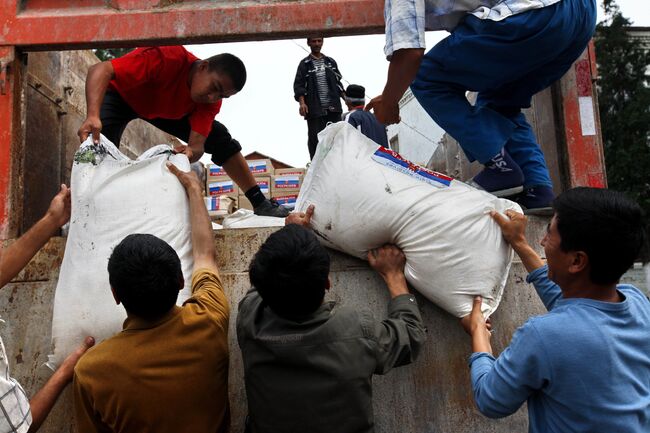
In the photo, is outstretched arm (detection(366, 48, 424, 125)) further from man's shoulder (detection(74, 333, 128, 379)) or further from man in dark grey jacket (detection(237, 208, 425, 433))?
man's shoulder (detection(74, 333, 128, 379))

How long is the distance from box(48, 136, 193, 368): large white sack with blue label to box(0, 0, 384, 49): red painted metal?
70 centimetres

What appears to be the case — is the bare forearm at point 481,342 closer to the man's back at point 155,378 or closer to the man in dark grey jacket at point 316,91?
the man's back at point 155,378

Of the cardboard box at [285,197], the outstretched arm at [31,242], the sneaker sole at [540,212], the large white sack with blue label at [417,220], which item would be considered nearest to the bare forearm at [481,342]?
the large white sack with blue label at [417,220]

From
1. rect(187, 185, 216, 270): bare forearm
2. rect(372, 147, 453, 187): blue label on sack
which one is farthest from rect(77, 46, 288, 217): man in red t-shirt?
rect(372, 147, 453, 187): blue label on sack

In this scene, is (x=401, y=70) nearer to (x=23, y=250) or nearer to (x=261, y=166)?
(x=23, y=250)

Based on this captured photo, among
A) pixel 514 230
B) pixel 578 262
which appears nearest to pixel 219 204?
pixel 514 230

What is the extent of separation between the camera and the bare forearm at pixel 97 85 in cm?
264

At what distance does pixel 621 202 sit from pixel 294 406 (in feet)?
3.37

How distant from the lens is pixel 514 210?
2.18 meters

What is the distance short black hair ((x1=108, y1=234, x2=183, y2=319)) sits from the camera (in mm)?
1627

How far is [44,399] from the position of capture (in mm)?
1894

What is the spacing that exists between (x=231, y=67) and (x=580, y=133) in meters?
1.73

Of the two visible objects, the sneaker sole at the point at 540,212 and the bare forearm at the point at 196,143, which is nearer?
the sneaker sole at the point at 540,212

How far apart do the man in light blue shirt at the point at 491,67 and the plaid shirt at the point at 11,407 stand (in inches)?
64.3
